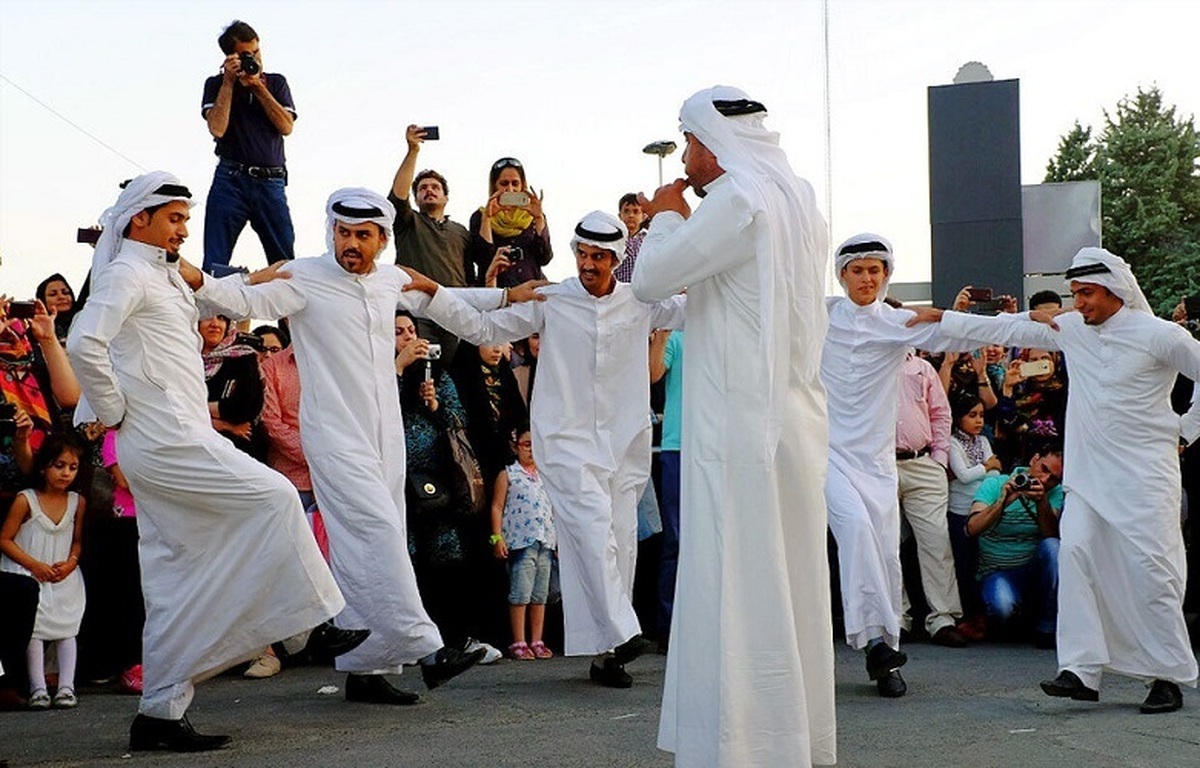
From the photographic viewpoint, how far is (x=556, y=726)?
7.32m

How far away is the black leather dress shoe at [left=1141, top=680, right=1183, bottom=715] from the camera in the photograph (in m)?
8.09

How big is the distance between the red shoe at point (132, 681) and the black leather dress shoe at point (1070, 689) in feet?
15.5

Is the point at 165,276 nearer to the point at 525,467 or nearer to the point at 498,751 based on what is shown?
the point at 498,751

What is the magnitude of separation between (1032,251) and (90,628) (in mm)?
13663

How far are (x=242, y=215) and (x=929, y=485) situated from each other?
5009 mm

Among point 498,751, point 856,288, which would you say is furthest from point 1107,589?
point 498,751

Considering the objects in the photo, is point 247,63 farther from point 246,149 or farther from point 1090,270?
point 1090,270

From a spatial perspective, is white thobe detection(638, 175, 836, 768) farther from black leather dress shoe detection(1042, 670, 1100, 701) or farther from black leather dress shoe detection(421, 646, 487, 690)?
black leather dress shoe detection(1042, 670, 1100, 701)

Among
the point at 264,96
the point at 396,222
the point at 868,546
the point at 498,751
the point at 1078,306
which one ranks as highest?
the point at 264,96

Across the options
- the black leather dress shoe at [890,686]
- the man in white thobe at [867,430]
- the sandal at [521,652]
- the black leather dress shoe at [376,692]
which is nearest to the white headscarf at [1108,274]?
the man in white thobe at [867,430]

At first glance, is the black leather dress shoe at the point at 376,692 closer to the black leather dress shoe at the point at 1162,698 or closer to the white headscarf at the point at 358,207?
the white headscarf at the point at 358,207

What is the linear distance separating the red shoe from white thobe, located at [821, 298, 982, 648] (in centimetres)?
381

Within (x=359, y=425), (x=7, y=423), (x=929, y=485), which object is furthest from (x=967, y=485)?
(x=7, y=423)

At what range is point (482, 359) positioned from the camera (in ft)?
35.4
